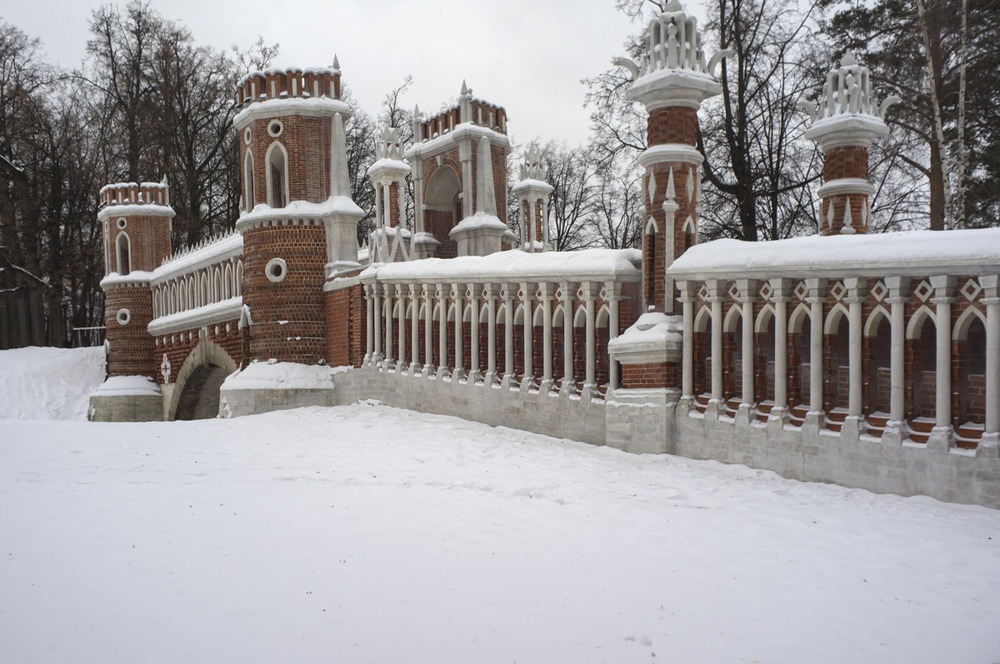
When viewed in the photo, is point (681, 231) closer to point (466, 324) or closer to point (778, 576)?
point (466, 324)

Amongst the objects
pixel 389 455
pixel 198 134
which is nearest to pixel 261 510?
pixel 389 455

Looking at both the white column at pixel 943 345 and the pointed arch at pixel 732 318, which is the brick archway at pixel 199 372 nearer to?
the pointed arch at pixel 732 318

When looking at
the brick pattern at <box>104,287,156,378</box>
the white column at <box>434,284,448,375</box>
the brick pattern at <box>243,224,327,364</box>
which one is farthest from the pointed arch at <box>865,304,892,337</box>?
the brick pattern at <box>104,287,156,378</box>

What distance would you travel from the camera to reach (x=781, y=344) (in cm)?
770

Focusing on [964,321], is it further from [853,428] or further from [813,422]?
[813,422]

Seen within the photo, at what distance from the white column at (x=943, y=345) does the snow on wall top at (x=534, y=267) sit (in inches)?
139

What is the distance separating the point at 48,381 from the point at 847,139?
82.6 ft

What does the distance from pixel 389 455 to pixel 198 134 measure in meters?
25.7

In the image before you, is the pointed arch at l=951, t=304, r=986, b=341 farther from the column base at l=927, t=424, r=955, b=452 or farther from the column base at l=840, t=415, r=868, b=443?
the column base at l=840, t=415, r=868, b=443

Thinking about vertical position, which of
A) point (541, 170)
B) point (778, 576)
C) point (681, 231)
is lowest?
point (778, 576)

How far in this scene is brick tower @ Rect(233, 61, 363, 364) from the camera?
50.4 ft

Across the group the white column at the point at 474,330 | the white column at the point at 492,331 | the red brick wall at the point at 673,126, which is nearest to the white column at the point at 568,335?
the white column at the point at 492,331

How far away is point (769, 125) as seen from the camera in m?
20.2

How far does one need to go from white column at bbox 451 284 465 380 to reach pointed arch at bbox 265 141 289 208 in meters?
5.48
